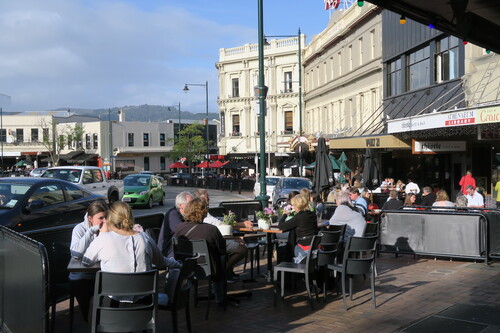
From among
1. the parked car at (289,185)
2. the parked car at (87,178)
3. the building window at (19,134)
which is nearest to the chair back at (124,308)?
the parked car at (87,178)

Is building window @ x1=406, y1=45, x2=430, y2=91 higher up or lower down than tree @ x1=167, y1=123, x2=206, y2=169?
higher up

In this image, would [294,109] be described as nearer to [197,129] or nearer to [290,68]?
[290,68]

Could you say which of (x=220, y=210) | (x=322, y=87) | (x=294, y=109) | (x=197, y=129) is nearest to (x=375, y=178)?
(x=220, y=210)

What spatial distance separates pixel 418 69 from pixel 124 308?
2293 centimetres

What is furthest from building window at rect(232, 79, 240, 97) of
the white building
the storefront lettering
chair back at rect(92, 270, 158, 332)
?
chair back at rect(92, 270, 158, 332)

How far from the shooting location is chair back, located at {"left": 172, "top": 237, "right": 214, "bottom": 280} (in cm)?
715

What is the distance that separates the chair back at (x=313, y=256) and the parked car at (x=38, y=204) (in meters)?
5.22

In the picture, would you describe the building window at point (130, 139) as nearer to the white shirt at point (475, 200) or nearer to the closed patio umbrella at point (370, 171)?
the closed patio umbrella at point (370, 171)

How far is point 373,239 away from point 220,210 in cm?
466

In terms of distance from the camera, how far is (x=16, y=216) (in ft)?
34.7

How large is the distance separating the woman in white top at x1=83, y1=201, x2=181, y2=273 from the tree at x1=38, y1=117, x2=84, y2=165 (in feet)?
228

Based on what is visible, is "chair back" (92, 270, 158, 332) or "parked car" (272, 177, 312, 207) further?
"parked car" (272, 177, 312, 207)

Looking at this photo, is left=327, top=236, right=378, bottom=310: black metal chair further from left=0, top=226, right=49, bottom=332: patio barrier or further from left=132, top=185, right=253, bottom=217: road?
left=132, top=185, right=253, bottom=217: road

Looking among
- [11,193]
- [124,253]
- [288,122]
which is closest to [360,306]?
[124,253]
